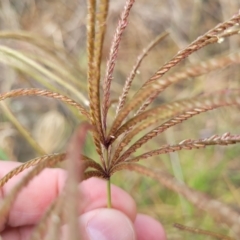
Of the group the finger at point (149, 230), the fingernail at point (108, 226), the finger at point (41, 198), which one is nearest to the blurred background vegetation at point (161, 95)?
the finger at point (149, 230)

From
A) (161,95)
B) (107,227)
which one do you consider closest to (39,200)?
(107,227)

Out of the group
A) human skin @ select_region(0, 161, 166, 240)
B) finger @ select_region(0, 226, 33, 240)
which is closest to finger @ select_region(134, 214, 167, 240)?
human skin @ select_region(0, 161, 166, 240)

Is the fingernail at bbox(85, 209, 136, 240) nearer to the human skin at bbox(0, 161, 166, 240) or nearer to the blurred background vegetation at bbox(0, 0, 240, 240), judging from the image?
the human skin at bbox(0, 161, 166, 240)

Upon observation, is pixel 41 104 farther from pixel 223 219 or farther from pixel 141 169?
pixel 223 219

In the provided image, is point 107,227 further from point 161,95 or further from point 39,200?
point 161,95

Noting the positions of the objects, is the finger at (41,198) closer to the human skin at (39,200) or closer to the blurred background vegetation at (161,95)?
the human skin at (39,200)

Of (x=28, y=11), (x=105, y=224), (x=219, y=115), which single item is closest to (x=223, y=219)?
(x=105, y=224)
